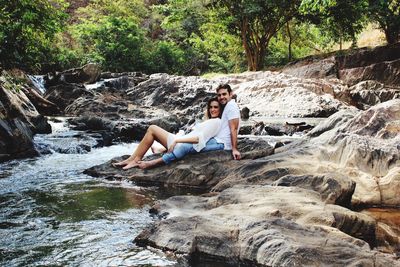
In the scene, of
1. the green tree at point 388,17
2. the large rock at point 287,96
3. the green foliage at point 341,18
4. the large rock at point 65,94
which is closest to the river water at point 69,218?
the large rock at point 65,94

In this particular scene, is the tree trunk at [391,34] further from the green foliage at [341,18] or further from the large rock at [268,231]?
the large rock at [268,231]

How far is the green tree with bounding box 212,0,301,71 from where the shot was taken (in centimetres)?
2608

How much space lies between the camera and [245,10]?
1032 inches

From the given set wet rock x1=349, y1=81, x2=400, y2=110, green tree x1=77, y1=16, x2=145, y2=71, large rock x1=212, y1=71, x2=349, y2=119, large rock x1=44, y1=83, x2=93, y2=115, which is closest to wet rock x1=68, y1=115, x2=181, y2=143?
large rock x1=44, y1=83, x2=93, y2=115

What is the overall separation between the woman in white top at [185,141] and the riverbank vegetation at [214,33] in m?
14.1

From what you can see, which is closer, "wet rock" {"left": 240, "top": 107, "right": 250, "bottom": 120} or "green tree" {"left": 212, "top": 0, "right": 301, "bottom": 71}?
"wet rock" {"left": 240, "top": 107, "right": 250, "bottom": 120}

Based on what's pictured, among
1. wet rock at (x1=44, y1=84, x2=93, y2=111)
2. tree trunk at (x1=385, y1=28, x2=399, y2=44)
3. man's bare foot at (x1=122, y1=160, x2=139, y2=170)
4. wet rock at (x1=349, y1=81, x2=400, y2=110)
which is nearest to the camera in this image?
man's bare foot at (x1=122, y1=160, x2=139, y2=170)

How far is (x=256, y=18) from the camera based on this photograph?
93.1 feet

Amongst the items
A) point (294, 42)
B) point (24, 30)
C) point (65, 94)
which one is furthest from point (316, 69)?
point (24, 30)

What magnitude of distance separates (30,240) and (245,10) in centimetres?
2400

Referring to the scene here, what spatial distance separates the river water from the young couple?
84 cm

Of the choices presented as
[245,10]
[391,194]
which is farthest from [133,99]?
[391,194]

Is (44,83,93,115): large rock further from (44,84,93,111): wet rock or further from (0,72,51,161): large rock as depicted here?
(0,72,51,161): large rock

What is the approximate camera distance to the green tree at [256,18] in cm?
2608
